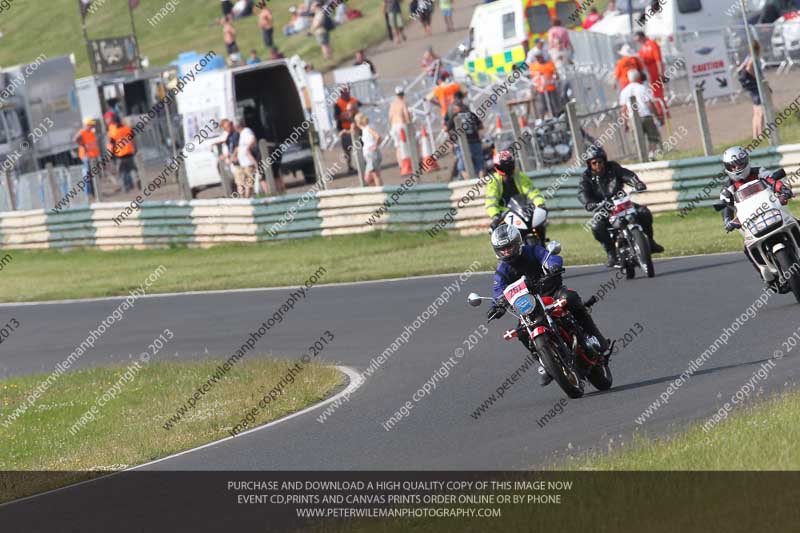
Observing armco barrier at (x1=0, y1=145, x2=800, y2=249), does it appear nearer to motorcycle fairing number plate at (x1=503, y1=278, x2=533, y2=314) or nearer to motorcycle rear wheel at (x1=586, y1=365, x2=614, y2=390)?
motorcycle rear wheel at (x1=586, y1=365, x2=614, y2=390)

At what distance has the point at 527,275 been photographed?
37.3 feet

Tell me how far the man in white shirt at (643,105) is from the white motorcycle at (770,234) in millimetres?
10385

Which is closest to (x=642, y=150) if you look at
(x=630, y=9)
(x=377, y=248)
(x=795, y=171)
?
(x=795, y=171)

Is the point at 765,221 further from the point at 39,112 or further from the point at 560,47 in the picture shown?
the point at 39,112

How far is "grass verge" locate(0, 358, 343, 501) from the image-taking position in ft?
40.5

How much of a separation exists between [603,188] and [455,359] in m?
3.96

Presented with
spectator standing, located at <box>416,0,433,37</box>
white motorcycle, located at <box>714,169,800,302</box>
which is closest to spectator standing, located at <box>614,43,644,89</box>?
white motorcycle, located at <box>714,169,800,302</box>

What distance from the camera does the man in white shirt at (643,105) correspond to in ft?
78.2

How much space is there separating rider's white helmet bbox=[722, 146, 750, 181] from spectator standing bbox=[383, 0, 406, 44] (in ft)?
107

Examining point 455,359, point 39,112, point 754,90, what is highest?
point 39,112

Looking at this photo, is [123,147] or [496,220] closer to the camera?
[496,220]

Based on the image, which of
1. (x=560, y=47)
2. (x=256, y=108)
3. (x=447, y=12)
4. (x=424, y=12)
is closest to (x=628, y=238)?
(x=560, y=47)

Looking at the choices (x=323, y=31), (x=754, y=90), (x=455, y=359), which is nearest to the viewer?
(x=455, y=359)

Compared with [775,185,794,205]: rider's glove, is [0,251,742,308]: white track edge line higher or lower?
lower
